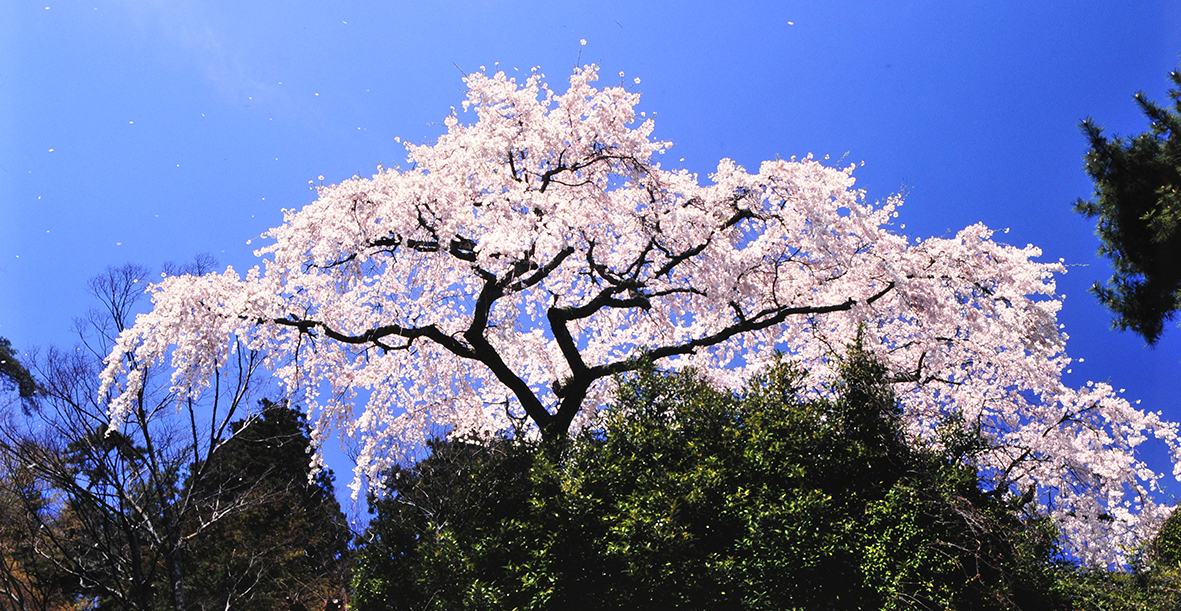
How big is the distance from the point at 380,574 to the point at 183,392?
14.2 ft

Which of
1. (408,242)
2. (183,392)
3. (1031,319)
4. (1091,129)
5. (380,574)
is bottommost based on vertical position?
(380,574)

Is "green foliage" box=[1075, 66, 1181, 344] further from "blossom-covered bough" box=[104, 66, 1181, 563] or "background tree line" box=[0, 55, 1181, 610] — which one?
"background tree line" box=[0, 55, 1181, 610]

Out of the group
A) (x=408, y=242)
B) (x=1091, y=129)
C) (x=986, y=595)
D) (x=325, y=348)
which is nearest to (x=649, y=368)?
(x=986, y=595)

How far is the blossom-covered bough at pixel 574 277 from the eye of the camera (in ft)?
29.7

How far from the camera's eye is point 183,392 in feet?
31.0

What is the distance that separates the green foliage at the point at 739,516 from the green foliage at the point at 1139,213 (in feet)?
33.9

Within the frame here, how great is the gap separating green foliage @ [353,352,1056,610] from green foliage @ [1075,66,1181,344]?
10.3 m

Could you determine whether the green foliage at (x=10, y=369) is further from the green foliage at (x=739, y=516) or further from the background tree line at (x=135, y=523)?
the green foliage at (x=739, y=516)

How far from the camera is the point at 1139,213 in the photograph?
13.1 m

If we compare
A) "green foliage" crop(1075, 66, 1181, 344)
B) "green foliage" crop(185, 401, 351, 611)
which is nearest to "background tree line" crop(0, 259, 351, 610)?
"green foliage" crop(185, 401, 351, 611)

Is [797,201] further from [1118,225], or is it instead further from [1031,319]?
[1118,225]

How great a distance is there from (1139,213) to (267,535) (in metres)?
21.8

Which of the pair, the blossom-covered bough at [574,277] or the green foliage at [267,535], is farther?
the green foliage at [267,535]

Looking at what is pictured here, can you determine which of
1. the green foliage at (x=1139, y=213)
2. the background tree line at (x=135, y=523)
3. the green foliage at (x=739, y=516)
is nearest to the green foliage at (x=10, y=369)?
the background tree line at (x=135, y=523)
